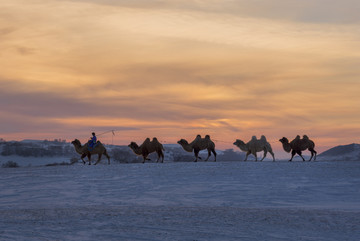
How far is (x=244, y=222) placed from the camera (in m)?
11.8

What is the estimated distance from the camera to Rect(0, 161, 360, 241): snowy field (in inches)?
424

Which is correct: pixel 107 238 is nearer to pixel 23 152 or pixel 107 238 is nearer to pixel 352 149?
pixel 352 149

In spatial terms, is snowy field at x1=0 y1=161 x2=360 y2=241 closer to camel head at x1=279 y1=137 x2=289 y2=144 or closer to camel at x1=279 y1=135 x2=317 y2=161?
camel at x1=279 y1=135 x2=317 y2=161

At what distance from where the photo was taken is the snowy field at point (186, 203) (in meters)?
10.8

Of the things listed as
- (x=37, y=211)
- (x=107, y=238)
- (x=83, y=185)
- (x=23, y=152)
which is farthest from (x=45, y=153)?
(x=107, y=238)

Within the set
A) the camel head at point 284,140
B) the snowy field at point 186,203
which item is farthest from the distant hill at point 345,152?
the snowy field at point 186,203

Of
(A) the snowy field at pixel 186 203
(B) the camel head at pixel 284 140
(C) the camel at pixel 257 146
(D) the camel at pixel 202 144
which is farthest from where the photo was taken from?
(B) the camel head at pixel 284 140

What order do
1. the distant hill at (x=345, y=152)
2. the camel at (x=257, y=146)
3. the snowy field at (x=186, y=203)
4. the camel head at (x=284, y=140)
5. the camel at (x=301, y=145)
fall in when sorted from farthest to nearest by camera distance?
the distant hill at (x=345, y=152)
the camel head at (x=284, y=140)
the camel at (x=257, y=146)
the camel at (x=301, y=145)
the snowy field at (x=186, y=203)

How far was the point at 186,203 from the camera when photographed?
50.1 feet

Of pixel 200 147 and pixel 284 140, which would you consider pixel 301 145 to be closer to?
pixel 284 140

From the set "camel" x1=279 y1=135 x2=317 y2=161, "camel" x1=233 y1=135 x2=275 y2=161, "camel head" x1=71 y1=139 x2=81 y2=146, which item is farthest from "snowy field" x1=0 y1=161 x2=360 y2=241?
"camel head" x1=71 y1=139 x2=81 y2=146

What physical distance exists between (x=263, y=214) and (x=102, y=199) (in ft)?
17.0

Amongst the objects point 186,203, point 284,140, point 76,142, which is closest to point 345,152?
point 284,140

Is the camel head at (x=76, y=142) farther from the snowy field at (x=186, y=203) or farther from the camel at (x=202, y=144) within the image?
the snowy field at (x=186, y=203)
